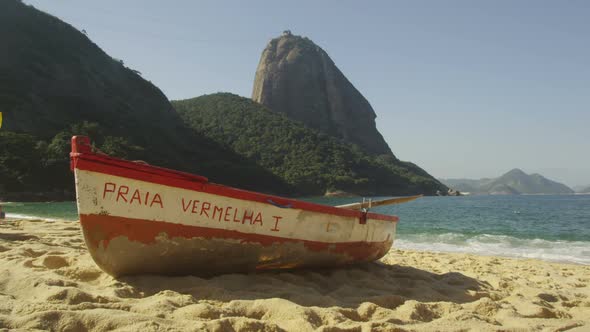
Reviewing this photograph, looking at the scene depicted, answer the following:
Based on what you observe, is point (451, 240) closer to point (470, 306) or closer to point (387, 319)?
point (470, 306)

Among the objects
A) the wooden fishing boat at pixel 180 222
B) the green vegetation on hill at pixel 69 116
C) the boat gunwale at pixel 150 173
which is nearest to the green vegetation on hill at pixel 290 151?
the green vegetation on hill at pixel 69 116

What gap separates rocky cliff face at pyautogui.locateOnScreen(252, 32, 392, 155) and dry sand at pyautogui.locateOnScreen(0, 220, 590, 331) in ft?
370

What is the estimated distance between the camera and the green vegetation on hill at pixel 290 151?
76.9 m

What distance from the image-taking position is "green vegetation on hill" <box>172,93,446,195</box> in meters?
76.9

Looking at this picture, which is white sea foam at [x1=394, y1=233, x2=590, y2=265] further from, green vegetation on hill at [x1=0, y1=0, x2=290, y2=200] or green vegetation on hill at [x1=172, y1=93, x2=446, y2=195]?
green vegetation on hill at [x1=172, y1=93, x2=446, y2=195]

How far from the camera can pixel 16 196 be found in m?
31.4

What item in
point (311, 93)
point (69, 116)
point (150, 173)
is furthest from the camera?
point (311, 93)

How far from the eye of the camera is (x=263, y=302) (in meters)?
3.19

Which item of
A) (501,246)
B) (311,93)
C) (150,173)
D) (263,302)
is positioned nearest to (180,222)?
(150,173)

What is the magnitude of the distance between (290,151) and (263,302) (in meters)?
81.9

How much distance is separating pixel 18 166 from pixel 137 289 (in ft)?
121

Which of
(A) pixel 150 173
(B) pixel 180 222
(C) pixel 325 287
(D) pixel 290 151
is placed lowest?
(C) pixel 325 287

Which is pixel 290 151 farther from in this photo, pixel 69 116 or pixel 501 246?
pixel 501 246

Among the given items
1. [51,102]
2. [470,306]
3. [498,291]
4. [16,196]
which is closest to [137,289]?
[470,306]
